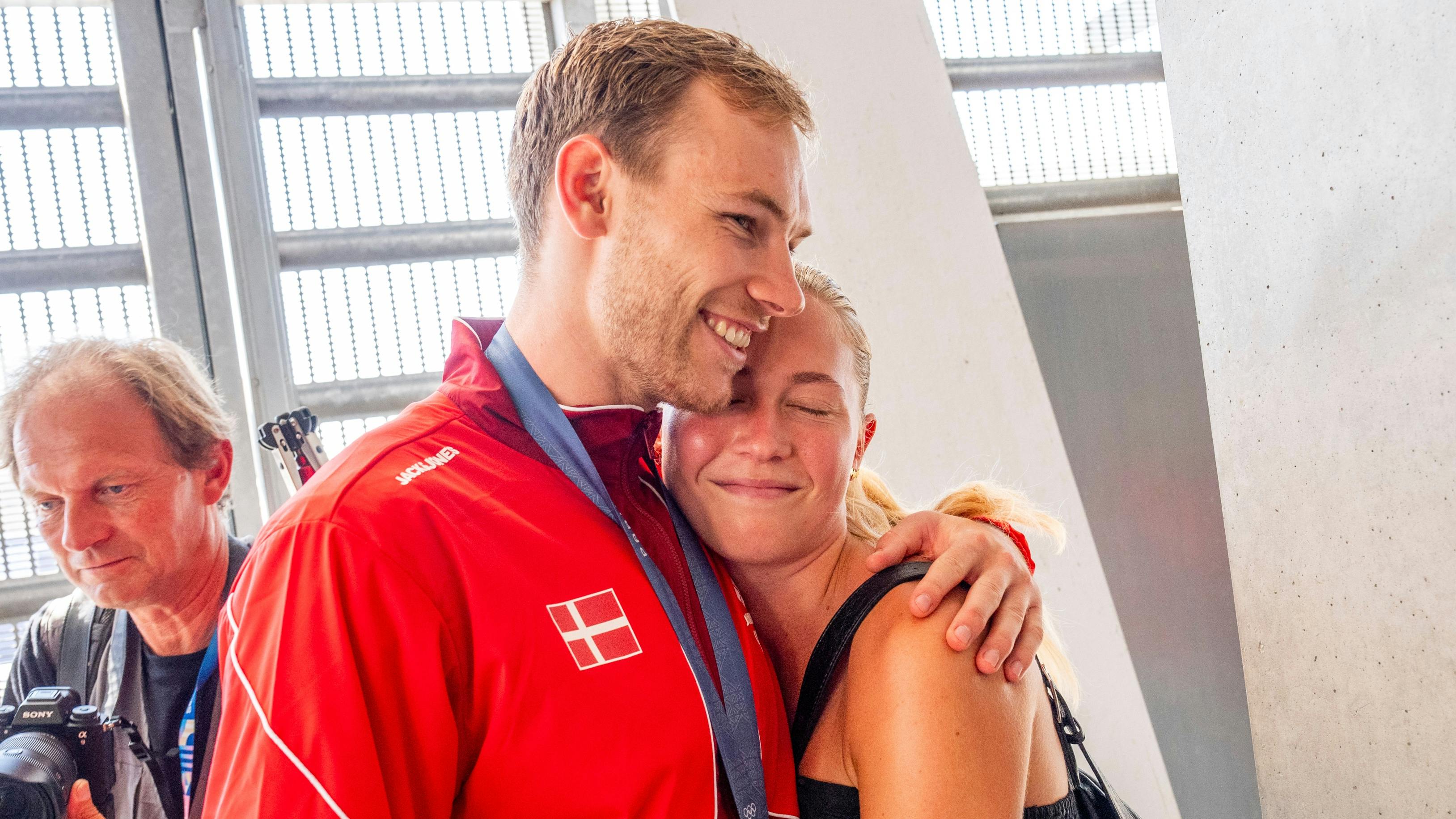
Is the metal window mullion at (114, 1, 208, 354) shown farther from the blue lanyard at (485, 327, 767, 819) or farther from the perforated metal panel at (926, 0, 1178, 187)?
the perforated metal panel at (926, 0, 1178, 187)

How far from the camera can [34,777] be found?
1.81 m

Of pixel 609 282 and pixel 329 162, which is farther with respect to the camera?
pixel 329 162

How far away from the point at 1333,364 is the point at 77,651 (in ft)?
9.49

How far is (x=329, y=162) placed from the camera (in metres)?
3.75

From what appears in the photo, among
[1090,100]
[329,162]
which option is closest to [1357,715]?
[1090,100]

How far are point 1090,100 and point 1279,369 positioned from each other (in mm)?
2683

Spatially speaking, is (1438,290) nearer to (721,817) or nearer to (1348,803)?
(1348,803)

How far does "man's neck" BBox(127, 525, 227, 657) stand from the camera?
2.17 metres

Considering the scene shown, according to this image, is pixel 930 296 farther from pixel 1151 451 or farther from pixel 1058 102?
pixel 1151 451

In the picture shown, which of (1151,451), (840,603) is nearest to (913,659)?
(840,603)

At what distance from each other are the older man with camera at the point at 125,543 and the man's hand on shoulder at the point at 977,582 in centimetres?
136

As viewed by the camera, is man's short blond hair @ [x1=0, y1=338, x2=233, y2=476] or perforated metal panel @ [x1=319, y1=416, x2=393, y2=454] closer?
man's short blond hair @ [x1=0, y1=338, x2=233, y2=476]

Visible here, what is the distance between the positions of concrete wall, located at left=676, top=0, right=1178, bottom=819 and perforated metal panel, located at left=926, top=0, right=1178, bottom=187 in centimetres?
76

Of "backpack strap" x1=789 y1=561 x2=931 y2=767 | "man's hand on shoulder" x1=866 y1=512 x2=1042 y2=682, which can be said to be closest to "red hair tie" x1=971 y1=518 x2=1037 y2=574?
"man's hand on shoulder" x1=866 y1=512 x2=1042 y2=682
